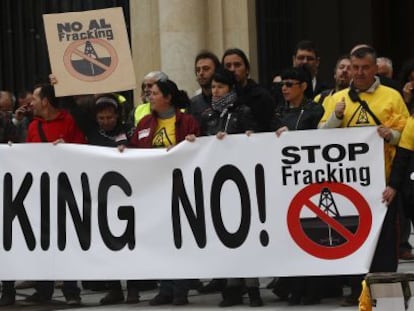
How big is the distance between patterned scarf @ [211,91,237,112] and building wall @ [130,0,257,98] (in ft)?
18.9

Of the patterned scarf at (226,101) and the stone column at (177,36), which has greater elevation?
the stone column at (177,36)

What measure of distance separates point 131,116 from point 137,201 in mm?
2585

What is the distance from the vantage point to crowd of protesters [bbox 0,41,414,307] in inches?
420

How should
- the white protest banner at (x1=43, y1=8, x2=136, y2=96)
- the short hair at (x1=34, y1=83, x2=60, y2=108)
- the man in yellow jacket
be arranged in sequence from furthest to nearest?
the short hair at (x1=34, y1=83, x2=60, y2=108) → the white protest banner at (x1=43, y1=8, x2=136, y2=96) → the man in yellow jacket

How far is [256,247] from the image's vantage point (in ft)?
36.1

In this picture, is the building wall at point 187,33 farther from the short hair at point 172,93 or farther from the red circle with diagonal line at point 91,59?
the short hair at point 172,93

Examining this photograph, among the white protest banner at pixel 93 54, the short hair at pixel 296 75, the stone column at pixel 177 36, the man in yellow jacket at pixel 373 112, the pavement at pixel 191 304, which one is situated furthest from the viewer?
the stone column at pixel 177 36


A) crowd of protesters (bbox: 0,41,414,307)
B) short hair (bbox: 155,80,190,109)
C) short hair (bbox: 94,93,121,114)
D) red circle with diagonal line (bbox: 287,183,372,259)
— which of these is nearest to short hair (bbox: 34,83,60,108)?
crowd of protesters (bbox: 0,41,414,307)

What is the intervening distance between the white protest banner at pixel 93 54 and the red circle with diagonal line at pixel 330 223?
1798 mm

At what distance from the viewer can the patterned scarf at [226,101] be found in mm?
11141

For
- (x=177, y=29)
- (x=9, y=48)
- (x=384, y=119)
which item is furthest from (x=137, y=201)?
(x=9, y=48)

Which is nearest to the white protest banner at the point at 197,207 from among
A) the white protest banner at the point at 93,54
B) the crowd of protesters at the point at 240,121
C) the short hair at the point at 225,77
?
the crowd of protesters at the point at 240,121

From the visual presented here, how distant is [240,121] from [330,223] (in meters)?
1.09

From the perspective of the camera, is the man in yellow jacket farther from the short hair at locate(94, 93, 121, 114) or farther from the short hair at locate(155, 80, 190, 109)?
the short hair at locate(94, 93, 121, 114)
